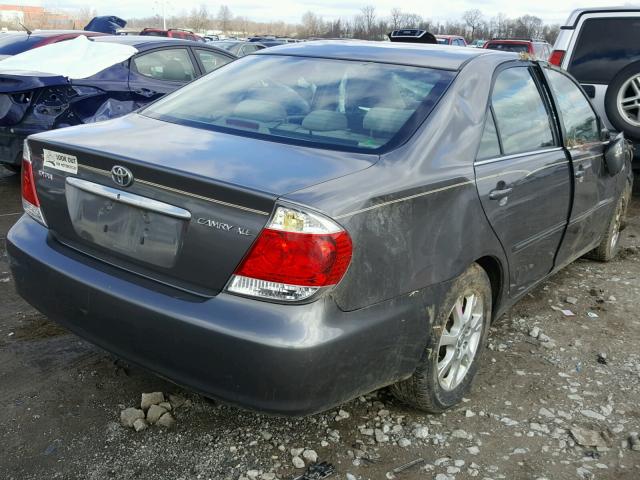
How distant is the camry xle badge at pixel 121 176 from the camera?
2316 millimetres

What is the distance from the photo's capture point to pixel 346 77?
10.1 ft

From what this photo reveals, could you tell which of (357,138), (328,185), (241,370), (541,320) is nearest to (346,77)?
(357,138)

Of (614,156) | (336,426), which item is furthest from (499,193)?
(614,156)

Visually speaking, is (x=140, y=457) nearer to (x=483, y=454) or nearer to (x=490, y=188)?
(x=483, y=454)

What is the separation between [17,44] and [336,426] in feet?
22.9

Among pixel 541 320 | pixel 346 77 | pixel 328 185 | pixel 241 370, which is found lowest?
pixel 541 320

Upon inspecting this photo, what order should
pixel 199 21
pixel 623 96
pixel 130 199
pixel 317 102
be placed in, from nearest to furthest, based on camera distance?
pixel 130 199, pixel 317 102, pixel 623 96, pixel 199 21

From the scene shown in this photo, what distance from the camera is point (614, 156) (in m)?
4.18

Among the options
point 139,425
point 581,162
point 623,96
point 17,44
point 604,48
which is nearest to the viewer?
point 139,425

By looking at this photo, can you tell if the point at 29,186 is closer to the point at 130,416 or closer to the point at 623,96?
the point at 130,416

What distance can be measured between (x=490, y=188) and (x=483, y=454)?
44.1 inches

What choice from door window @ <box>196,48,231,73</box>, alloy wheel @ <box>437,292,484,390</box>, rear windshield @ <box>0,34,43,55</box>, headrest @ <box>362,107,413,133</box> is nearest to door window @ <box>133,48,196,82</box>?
door window @ <box>196,48,231,73</box>

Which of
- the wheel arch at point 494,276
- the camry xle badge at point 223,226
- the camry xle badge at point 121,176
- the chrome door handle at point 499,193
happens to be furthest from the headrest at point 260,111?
the wheel arch at point 494,276

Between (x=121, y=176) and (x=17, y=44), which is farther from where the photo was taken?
(x=17, y=44)
